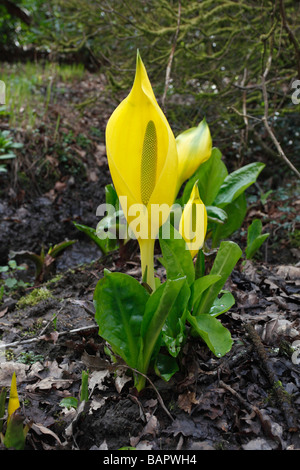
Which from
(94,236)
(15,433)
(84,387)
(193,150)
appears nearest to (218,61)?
(193,150)

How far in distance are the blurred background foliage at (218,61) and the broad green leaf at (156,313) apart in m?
1.94

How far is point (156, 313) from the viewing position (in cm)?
109

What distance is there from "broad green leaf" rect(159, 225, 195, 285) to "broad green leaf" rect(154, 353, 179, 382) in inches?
10.6

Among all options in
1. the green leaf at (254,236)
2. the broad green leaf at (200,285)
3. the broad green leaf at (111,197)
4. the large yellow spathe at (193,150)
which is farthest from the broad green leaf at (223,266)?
the broad green leaf at (111,197)

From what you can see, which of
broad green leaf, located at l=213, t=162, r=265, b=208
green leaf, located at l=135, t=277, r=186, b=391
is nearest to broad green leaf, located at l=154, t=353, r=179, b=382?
green leaf, located at l=135, t=277, r=186, b=391

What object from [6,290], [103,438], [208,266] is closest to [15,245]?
[6,290]

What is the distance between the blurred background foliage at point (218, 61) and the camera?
10.1 ft

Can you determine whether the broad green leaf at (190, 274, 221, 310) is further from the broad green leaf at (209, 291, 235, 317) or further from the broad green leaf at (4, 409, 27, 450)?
the broad green leaf at (4, 409, 27, 450)

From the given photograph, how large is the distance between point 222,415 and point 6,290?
6.39ft

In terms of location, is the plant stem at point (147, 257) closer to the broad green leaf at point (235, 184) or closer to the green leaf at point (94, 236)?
the broad green leaf at point (235, 184)

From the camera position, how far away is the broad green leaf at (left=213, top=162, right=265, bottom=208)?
200 cm

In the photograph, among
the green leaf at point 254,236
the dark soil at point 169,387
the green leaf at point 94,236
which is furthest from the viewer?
the green leaf at point 94,236

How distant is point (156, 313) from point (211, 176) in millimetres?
1095

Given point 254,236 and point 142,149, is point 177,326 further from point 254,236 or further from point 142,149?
point 254,236
